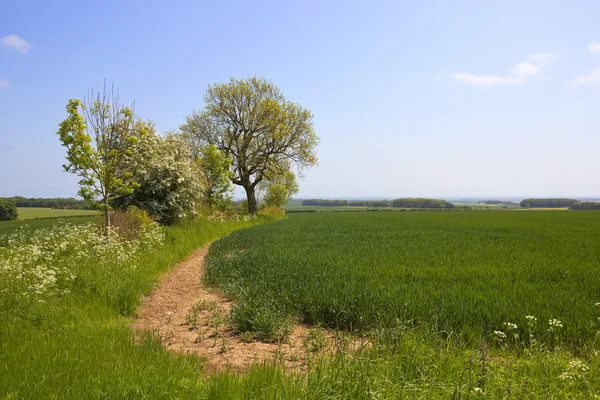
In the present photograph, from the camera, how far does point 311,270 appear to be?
996cm

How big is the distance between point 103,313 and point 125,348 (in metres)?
2.44

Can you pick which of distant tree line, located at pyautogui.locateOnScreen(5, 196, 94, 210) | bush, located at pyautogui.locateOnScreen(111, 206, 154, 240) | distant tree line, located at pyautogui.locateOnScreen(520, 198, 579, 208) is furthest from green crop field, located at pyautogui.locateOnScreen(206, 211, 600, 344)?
distant tree line, located at pyautogui.locateOnScreen(520, 198, 579, 208)

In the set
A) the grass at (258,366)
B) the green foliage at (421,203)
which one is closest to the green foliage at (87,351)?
the grass at (258,366)

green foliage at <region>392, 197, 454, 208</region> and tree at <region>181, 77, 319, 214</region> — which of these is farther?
green foliage at <region>392, 197, 454, 208</region>

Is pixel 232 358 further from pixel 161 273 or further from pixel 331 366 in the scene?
pixel 161 273

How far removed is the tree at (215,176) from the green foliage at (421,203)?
3679 inches

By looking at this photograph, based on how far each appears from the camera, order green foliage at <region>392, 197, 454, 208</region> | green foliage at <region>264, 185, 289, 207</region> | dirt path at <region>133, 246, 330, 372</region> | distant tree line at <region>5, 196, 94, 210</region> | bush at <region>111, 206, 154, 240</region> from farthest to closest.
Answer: green foliage at <region>392, 197, 454, 208</region> < green foliage at <region>264, 185, 289, 207</region> < distant tree line at <region>5, 196, 94, 210</region> < bush at <region>111, 206, 154, 240</region> < dirt path at <region>133, 246, 330, 372</region>

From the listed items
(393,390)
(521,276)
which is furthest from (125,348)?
(521,276)

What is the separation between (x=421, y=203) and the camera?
119m

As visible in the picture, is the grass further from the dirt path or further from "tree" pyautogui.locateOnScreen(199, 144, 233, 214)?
"tree" pyautogui.locateOnScreen(199, 144, 233, 214)

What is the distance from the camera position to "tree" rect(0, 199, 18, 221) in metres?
37.5

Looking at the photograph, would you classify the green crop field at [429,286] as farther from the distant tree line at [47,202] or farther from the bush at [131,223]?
the distant tree line at [47,202]

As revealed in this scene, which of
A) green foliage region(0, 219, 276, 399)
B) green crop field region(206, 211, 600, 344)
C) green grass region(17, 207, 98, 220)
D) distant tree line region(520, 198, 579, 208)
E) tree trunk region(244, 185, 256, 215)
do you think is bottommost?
distant tree line region(520, 198, 579, 208)

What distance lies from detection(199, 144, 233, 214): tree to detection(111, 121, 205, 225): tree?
9.98m
